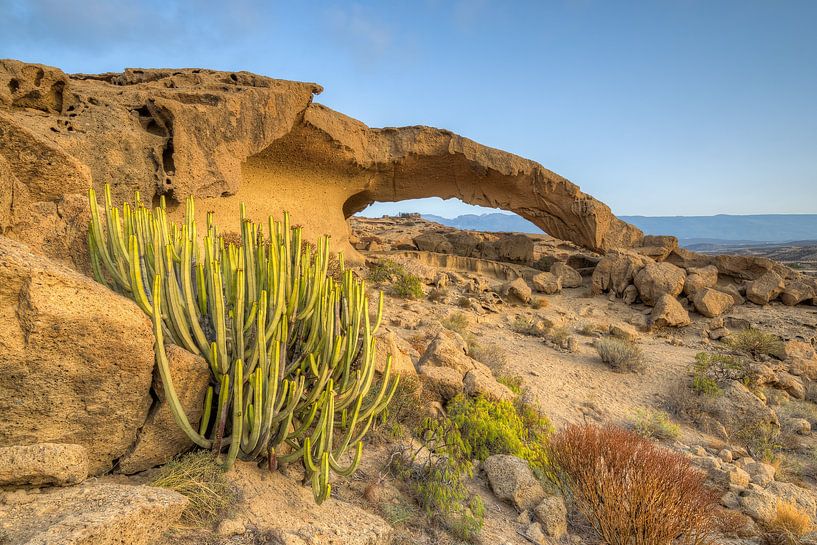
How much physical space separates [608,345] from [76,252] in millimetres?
7066

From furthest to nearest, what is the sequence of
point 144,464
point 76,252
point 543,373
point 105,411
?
1. point 543,373
2. point 76,252
3. point 144,464
4. point 105,411

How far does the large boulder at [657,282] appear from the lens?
34.5 feet

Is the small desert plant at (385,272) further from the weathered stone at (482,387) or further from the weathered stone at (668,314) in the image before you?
the weathered stone at (668,314)

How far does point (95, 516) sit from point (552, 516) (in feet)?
8.40

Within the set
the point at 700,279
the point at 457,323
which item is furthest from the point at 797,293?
the point at 457,323

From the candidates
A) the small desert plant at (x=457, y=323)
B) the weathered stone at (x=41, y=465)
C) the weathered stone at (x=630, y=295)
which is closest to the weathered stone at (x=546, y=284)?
the weathered stone at (x=630, y=295)

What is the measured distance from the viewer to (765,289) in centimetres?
1089

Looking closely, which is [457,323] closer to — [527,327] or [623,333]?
[527,327]

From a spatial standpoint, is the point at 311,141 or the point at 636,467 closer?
the point at 636,467

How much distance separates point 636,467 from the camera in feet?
9.35

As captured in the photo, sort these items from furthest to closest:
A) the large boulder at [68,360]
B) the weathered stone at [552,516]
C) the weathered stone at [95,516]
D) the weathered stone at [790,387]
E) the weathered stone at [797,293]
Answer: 1. the weathered stone at [797,293]
2. the weathered stone at [790,387]
3. the weathered stone at [552,516]
4. the large boulder at [68,360]
5. the weathered stone at [95,516]

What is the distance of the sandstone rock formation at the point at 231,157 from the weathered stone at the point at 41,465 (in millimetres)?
1513

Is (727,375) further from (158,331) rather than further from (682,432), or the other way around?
(158,331)

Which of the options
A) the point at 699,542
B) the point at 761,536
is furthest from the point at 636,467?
the point at 761,536
